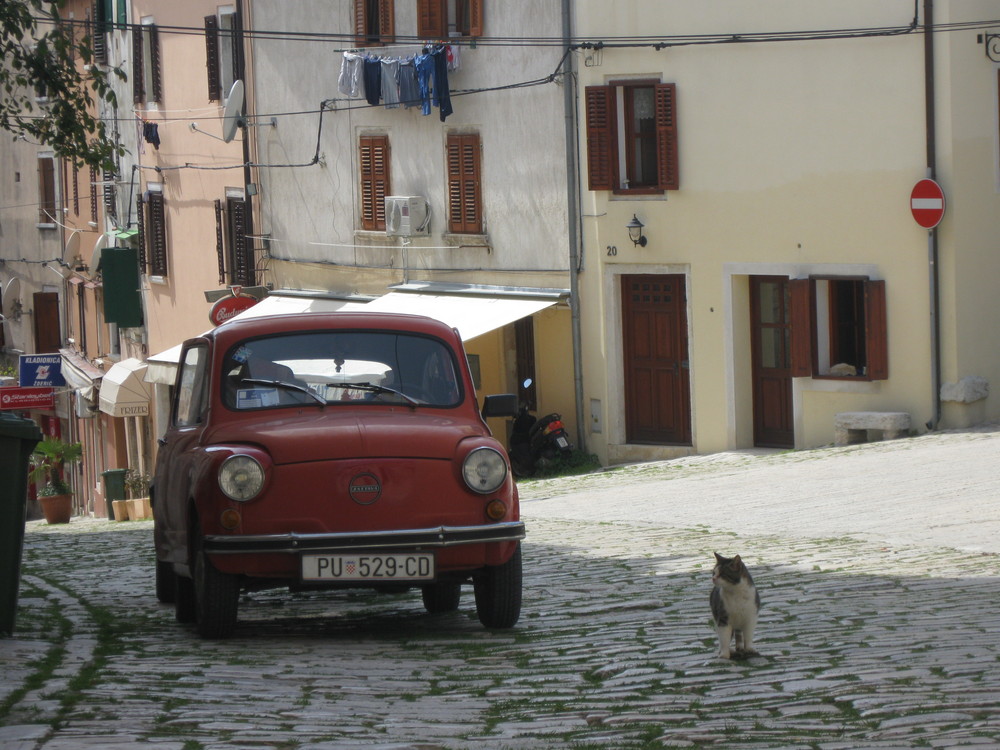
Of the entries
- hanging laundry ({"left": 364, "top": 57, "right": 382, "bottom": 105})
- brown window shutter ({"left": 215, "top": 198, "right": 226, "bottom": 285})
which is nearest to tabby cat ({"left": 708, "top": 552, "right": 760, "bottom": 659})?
hanging laundry ({"left": 364, "top": 57, "right": 382, "bottom": 105})

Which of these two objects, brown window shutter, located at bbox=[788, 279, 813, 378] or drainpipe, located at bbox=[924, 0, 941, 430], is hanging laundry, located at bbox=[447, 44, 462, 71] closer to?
brown window shutter, located at bbox=[788, 279, 813, 378]

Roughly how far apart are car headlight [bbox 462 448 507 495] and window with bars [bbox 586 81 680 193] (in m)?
16.8

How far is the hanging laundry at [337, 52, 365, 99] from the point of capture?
29.6 meters

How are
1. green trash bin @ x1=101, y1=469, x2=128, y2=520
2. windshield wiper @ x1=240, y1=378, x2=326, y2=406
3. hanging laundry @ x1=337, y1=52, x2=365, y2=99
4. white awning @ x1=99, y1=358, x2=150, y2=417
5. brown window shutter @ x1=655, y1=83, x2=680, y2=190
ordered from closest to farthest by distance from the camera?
windshield wiper @ x1=240, y1=378, x2=326, y2=406 → brown window shutter @ x1=655, y1=83, x2=680, y2=190 → hanging laundry @ x1=337, y1=52, x2=365, y2=99 → green trash bin @ x1=101, y1=469, x2=128, y2=520 → white awning @ x1=99, y1=358, x2=150, y2=417

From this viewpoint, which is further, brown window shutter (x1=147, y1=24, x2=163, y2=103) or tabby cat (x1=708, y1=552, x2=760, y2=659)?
brown window shutter (x1=147, y1=24, x2=163, y2=103)

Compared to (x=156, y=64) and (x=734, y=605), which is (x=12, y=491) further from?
(x=156, y=64)

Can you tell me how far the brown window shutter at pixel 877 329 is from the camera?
22.5 metres

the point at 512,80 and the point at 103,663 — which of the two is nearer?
the point at 103,663

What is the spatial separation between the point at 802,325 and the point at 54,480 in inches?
745

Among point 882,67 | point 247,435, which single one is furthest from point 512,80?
point 247,435

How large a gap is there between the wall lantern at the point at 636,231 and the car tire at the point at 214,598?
16880 mm

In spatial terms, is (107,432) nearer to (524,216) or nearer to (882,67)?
(524,216)

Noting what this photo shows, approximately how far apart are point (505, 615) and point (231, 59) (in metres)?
28.1

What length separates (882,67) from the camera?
22266 mm
